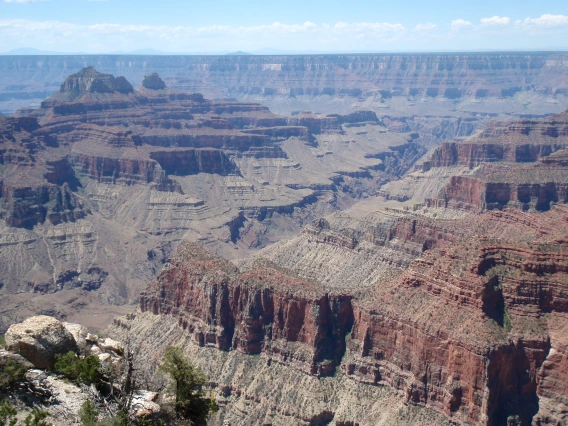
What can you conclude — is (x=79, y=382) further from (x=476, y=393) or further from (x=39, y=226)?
(x=39, y=226)

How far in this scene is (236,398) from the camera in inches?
2470

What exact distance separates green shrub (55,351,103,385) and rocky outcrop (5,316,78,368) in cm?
70

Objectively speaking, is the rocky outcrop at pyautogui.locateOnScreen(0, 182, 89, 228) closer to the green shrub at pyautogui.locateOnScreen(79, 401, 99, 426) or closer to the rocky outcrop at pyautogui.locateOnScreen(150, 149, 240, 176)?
the rocky outcrop at pyautogui.locateOnScreen(150, 149, 240, 176)

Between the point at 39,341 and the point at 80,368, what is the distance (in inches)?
114

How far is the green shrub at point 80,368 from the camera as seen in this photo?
33.8 meters

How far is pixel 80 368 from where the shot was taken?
34281 millimetres

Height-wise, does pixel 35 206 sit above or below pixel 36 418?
below

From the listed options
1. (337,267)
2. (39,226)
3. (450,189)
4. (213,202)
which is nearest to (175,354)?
(337,267)

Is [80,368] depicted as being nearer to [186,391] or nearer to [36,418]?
[36,418]

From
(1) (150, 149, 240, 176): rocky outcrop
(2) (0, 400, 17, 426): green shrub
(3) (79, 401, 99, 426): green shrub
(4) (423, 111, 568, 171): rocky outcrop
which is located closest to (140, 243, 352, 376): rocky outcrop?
(3) (79, 401, 99, 426): green shrub

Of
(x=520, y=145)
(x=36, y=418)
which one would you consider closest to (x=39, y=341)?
(x=36, y=418)

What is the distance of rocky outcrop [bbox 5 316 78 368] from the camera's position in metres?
34.8

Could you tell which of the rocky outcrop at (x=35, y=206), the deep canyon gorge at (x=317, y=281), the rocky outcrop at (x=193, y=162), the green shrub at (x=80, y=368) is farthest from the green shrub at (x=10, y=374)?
the rocky outcrop at (x=193, y=162)

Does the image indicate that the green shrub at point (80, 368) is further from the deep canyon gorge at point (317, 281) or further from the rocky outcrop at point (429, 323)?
the rocky outcrop at point (429, 323)
